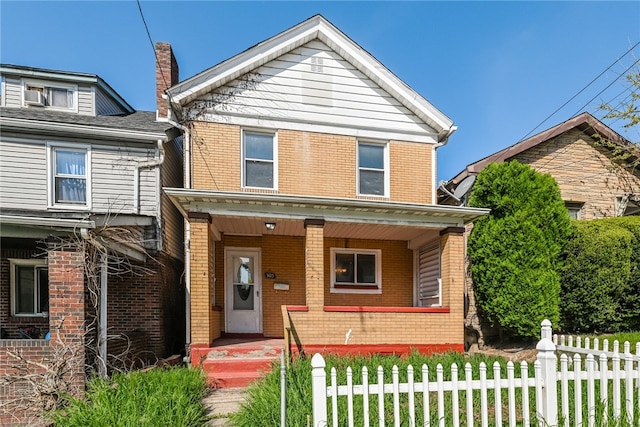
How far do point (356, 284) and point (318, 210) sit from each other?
11.6 feet

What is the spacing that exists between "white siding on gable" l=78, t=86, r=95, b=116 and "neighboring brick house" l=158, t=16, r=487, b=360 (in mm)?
3126

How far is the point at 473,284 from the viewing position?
10.8 m

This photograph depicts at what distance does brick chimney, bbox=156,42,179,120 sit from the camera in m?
10.7

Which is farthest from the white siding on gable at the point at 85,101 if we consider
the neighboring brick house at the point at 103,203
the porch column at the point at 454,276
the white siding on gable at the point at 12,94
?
the porch column at the point at 454,276

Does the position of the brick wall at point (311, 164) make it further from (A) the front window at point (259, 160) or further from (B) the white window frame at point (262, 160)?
(A) the front window at point (259, 160)

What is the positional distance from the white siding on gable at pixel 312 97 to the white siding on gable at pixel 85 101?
4813 mm

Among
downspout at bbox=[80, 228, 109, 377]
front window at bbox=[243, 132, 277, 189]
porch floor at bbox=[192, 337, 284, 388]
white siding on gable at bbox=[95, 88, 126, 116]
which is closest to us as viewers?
downspout at bbox=[80, 228, 109, 377]

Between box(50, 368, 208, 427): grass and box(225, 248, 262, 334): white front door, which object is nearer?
box(50, 368, 208, 427): grass

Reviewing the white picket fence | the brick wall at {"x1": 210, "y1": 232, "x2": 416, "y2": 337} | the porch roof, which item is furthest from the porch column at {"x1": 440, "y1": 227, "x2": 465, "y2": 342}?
the white picket fence

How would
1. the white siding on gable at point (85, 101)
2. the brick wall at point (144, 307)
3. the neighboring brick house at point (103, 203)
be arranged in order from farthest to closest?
the white siding on gable at point (85, 101)
the neighboring brick house at point (103, 203)
the brick wall at point (144, 307)

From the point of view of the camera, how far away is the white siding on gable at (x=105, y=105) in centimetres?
1256

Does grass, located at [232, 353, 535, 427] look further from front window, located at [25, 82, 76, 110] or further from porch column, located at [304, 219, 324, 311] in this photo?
front window, located at [25, 82, 76, 110]

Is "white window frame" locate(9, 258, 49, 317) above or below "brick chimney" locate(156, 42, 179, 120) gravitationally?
below

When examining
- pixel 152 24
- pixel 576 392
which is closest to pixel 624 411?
pixel 576 392
